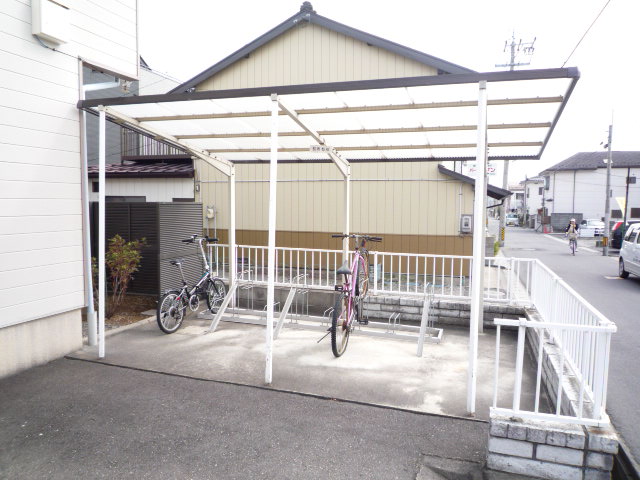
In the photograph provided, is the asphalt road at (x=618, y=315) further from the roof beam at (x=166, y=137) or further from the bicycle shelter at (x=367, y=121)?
the roof beam at (x=166, y=137)

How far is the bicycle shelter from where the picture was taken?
11.2ft

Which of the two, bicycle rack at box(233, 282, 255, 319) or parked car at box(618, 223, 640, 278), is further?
parked car at box(618, 223, 640, 278)

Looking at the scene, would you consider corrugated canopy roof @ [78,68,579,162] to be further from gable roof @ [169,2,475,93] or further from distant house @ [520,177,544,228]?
distant house @ [520,177,544,228]

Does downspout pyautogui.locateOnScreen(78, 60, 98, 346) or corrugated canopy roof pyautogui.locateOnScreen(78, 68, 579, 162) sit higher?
corrugated canopy roof pyautogui.locateOnScreen(78, 68, 579, 162)

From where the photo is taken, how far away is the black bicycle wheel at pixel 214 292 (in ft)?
21.4

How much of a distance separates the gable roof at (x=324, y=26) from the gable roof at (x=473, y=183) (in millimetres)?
1905

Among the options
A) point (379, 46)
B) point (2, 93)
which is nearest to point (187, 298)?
point (2, 93)

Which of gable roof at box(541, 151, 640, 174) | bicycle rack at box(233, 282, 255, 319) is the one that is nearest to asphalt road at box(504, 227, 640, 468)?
bicycle rack at box(233, 282, 255, 319)

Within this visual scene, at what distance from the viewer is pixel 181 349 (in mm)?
5020

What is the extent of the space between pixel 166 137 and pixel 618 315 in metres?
7.66

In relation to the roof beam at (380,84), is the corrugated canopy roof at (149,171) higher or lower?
lower

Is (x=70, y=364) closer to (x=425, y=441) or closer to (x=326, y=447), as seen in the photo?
(x=326, y=447)

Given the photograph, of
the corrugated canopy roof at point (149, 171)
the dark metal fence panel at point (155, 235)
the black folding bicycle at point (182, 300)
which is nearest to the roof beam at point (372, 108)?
the black folding bicycle at point (182, 300)

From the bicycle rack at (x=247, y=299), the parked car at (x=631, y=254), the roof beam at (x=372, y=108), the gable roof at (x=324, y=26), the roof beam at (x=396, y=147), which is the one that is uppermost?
the gable roof at (x=324, y=26)
